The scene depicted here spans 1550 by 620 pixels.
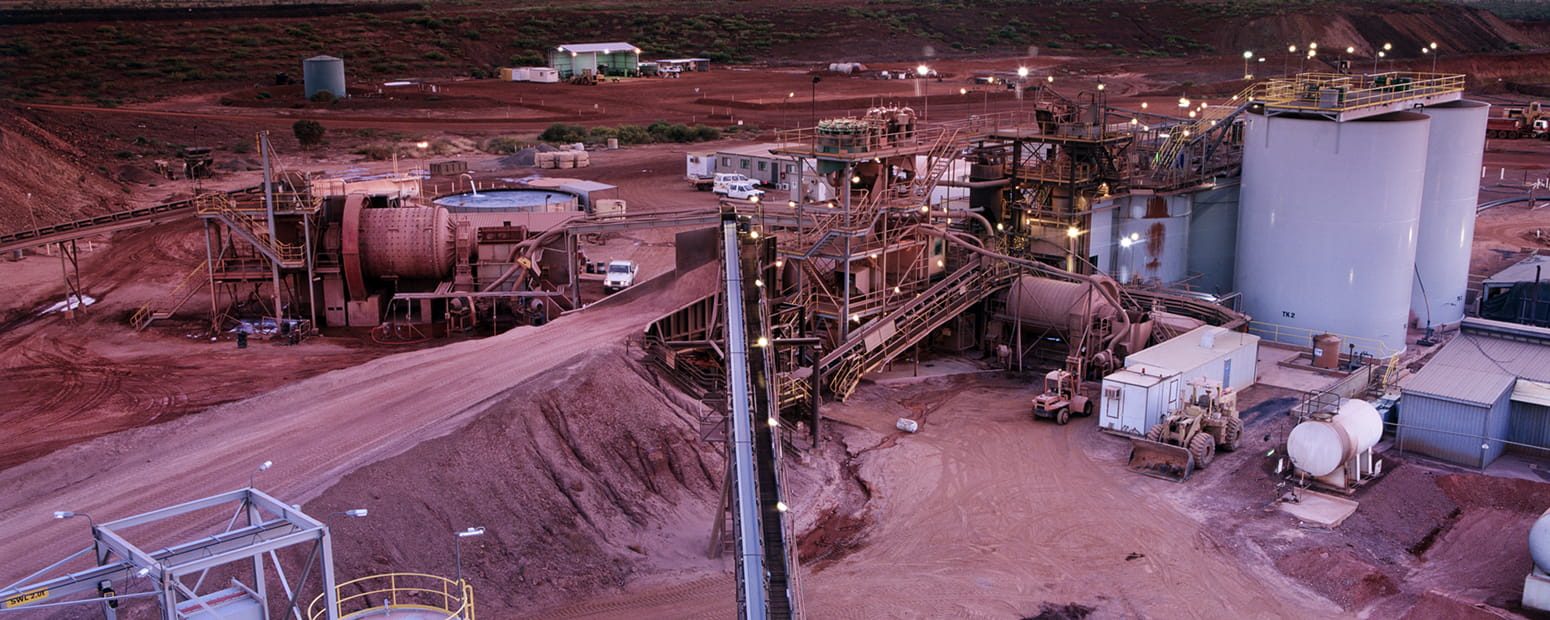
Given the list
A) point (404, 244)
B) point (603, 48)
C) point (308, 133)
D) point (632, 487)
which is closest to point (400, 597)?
point (632, 487)

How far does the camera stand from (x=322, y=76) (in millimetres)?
90125

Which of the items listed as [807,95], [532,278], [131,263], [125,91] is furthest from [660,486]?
[125,91]

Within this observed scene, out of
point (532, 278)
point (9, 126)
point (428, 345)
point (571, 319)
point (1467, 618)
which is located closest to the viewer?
point (1467, 618)

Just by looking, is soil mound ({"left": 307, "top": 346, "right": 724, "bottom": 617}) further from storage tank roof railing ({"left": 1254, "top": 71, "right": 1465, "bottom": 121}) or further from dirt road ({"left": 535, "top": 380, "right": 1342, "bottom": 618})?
storage tank roof railing ({"left": 1254, "top": 71, "right": 1465, "bottom": 121})

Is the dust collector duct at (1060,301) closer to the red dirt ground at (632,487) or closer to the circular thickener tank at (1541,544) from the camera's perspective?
the red dirt ground at (632,487)

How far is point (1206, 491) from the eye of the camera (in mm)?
27031

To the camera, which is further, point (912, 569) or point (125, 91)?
point (125, 91)

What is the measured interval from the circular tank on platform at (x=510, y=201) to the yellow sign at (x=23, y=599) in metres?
28.1

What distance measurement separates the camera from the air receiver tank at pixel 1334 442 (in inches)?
1032

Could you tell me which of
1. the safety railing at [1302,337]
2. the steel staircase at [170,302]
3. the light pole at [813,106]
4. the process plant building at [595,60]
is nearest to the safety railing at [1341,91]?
the safety railing at [1302,337]

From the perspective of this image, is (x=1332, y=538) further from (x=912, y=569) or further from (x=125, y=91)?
(x=125, y=91)

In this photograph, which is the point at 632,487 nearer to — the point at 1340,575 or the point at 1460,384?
the point at 1340,575

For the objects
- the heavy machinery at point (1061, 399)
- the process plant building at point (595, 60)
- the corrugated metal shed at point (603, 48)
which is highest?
the corrugated metal shed at point (603, 48)

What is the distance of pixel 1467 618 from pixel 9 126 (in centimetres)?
Result: 6019
